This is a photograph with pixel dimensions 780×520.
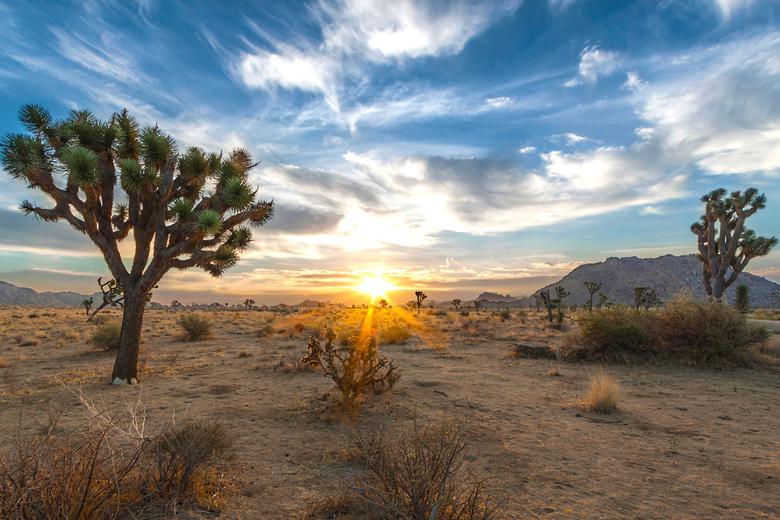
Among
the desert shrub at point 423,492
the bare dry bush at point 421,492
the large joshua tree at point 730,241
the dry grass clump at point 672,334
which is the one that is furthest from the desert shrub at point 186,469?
the large joshua tree at point 730,241

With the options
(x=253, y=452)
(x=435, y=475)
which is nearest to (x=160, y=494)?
(x=253, y=452)

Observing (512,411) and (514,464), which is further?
(512,411)

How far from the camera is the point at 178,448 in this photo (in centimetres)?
436

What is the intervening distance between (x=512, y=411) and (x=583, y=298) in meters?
133

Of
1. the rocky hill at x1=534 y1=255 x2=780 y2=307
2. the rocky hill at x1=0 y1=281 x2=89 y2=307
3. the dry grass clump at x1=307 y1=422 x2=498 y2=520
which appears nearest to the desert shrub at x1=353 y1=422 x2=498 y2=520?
the dry grass clump at x1=307 y1=422 x2=498 y2=520

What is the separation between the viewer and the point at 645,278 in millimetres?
136750

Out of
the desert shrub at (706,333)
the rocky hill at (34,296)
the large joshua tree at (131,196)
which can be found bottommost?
the rocky hill at (34,296)

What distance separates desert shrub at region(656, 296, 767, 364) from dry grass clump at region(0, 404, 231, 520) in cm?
1404

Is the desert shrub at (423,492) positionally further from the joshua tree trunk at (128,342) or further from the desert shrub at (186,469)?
the joshua tree trunk at (128,342)

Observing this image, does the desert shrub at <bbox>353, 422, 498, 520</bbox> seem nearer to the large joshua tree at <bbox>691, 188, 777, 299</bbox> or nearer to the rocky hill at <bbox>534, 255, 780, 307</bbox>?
the large joshua tree at <bbox>691, 188, 777, 299</bbox>

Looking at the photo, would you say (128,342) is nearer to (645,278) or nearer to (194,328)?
(194,328)

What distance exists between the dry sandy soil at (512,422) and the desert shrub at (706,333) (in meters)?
0.80

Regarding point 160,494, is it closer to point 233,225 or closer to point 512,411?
point 512,411

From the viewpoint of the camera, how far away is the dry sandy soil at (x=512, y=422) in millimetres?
4719
